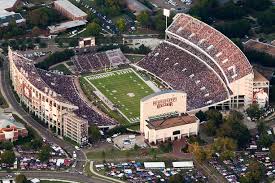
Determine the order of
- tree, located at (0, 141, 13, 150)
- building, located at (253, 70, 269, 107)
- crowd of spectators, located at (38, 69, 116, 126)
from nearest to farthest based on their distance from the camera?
tree, located at (0, 141, 13, 150)
crowd of spectators, located at (38, 69, 116, 126)
building, located at (253, 70, 269, 107)

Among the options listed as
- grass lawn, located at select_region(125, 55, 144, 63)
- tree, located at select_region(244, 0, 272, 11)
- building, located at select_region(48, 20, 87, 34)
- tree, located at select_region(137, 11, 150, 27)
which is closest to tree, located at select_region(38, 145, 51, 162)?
grass lawn, located at select_region(125, 55, 144, 63)

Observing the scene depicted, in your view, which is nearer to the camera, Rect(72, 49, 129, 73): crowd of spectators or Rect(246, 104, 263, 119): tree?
Rect(246, 104, 263, 119): tree

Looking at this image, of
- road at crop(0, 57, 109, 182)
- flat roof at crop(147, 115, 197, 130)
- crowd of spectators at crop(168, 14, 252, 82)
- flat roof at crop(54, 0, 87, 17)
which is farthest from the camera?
flat roof at crop(54, 0, 87, 17)

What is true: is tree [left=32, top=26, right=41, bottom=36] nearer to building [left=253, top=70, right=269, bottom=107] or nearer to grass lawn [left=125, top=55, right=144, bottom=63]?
grass lawn [left=125, top=55, right=144, bottom=63]

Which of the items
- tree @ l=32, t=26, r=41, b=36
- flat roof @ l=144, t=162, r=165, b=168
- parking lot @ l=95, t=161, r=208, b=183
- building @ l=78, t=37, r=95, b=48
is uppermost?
tree @ l=32, t=26, r=41, b=36

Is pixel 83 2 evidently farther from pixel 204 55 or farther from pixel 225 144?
pixel 225 144

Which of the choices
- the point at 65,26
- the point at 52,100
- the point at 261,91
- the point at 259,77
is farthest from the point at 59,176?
the point at 65,26

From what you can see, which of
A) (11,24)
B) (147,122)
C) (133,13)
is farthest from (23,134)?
(133,13)
